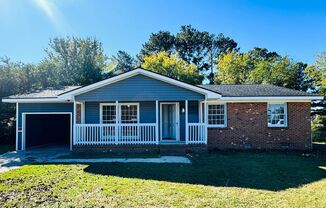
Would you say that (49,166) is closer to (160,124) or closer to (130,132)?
(130,132)

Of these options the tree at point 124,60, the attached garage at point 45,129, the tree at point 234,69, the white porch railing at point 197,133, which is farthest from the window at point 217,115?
the tree at point 124,60

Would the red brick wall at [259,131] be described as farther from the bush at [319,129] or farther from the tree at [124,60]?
the tree at [124,60]

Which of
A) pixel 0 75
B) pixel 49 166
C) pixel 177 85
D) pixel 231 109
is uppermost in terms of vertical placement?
pixel 0 75

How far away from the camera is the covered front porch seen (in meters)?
12.2

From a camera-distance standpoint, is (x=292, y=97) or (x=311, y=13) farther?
(x=311, y=13)

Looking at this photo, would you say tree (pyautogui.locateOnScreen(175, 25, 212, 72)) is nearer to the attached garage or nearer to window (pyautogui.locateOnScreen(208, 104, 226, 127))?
the attached garage

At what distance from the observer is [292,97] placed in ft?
41.7

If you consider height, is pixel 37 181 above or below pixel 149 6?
below

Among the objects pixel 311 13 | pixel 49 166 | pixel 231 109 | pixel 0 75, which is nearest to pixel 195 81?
pixel 311 13

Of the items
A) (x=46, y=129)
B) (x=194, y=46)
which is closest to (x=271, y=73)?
(x=194, y=46)

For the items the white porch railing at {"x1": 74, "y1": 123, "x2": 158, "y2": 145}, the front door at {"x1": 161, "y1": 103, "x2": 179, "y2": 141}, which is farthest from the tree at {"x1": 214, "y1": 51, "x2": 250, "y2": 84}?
the white porch railing at {"x1": 74, "y1": 123, "x2": 158, "y2": 145}

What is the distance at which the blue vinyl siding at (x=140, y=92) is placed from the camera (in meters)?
12.2

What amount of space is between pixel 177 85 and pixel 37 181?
7.59 meters

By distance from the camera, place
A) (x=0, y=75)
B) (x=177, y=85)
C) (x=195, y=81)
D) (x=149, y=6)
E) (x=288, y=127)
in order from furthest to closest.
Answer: (x=195, y=81)
(x=0, y=75)
(x=149, y=6)
(x=288, y=127)
(x=177, y=85)
